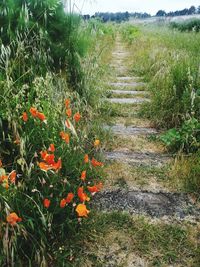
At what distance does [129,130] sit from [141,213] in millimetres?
1767

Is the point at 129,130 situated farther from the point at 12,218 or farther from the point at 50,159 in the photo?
the point at 12,218

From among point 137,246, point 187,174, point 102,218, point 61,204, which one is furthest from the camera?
point 187,174

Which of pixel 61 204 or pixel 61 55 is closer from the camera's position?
pixel 61 204

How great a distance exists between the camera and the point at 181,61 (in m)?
5.26

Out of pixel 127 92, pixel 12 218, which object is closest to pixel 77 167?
pixel 12 218

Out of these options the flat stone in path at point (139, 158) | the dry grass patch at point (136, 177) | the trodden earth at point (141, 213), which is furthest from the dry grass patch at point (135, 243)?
the flat stone in path at point (139, 158)

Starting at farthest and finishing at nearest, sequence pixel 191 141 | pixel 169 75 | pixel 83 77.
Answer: pixel 169 75 → pixel 83 77 → pixel 191 141

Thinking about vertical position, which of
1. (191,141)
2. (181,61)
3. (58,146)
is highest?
(181,61)

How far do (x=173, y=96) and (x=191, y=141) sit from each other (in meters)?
0.96

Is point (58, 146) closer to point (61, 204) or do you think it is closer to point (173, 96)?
point (61, 204)

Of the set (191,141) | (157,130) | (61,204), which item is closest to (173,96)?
(157,130)

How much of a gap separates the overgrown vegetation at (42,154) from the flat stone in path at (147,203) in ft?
0.60

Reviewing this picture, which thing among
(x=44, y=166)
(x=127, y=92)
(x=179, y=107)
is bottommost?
(x=127, y=92)

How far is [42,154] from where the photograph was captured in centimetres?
236
